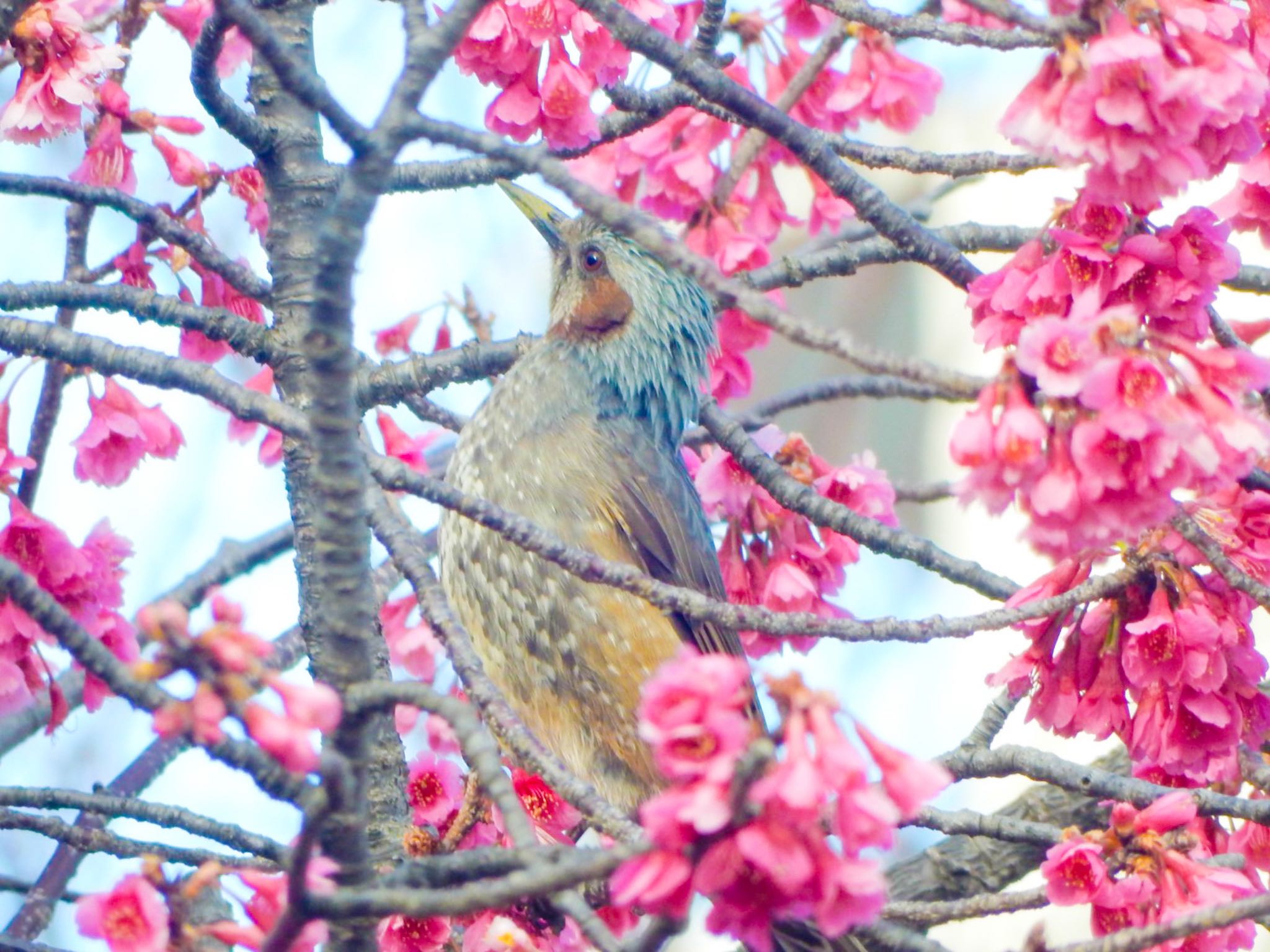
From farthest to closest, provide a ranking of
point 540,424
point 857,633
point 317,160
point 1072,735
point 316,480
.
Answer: point 540,424 → point 317,160 → point 1072,735 → point 857,633 → point 316,480

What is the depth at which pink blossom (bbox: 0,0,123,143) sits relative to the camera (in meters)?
2.30

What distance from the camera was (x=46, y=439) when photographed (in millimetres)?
2869

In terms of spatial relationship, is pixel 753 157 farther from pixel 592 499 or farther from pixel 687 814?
pixel 687 814

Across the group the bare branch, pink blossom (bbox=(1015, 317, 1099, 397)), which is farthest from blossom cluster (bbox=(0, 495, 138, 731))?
pink blossom (bbox=(1015, 317, 1099, 397))

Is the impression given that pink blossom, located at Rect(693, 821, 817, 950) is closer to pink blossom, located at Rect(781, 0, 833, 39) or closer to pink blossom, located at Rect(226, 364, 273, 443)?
pink blossom, located at Rect(226, 364, 273, 443)

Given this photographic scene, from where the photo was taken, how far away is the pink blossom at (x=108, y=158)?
2.61m

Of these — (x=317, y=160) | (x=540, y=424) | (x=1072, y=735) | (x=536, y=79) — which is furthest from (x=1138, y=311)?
(x=540, y=424)

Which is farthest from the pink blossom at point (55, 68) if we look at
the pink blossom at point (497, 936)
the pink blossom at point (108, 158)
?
the pink blossom at point (497, 936)

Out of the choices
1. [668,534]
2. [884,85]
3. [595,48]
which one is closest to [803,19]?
[884,85]

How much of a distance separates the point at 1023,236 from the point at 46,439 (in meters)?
1.88

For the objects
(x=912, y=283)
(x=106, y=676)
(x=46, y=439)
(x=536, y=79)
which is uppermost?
(x=912, y=283)

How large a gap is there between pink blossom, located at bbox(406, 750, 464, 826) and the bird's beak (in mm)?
1675

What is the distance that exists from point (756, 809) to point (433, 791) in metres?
1.47

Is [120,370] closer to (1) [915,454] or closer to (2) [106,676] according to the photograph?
(2) [106,676]
